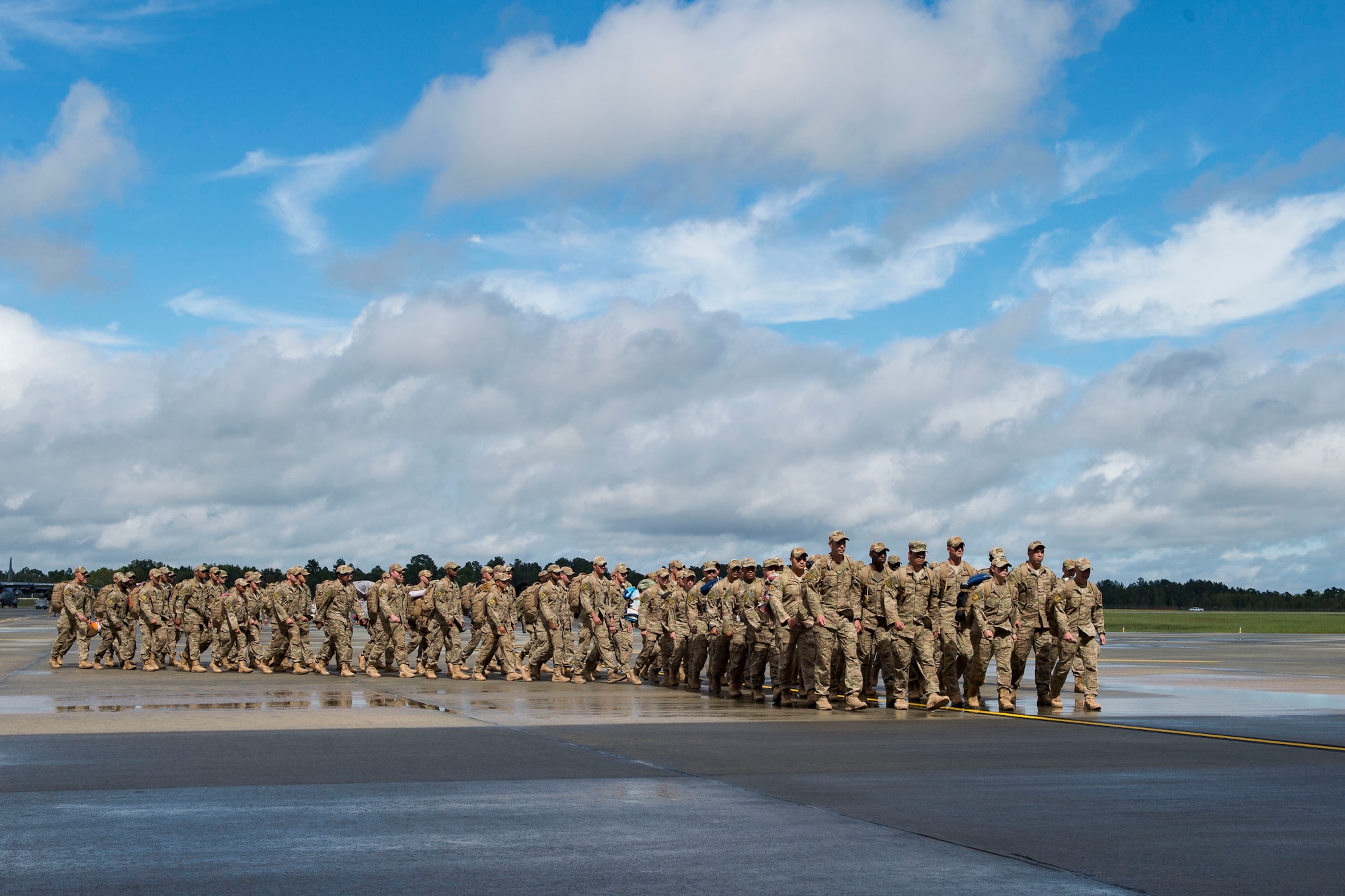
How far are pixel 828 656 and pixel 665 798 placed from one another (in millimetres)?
8715

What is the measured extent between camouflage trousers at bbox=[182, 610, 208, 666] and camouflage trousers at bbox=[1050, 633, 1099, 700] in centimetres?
1718

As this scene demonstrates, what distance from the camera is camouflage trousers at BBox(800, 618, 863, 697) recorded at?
18.1 metres

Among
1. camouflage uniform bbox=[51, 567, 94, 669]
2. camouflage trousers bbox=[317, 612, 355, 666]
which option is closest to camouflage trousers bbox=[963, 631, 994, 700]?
camouflage trousers bbox=[317, 612, 355, 666]

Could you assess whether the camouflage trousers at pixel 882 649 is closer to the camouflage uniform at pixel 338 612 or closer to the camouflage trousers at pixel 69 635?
the camouflage uniform at pixel 338 612

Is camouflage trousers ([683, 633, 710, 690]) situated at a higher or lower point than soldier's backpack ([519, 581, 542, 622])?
lower

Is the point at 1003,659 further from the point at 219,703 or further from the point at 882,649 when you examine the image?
the point at 219,703

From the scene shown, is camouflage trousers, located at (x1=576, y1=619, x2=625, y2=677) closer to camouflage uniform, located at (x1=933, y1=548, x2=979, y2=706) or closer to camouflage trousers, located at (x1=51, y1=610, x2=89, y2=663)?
camouflage uniform, located at (x1=933, y1=548, x2=979, y2=706)

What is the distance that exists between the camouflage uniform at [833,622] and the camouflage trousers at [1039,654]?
209 cm

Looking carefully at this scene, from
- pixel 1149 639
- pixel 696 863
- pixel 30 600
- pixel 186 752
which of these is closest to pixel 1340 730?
pixel 696 863

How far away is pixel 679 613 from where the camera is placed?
23.1m

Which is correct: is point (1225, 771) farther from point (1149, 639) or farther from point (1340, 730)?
point (1149, 639)

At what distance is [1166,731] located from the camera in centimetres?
1475

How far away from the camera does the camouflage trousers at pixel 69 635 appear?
27.7 meters

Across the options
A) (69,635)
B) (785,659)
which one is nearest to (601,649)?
(785,659)
